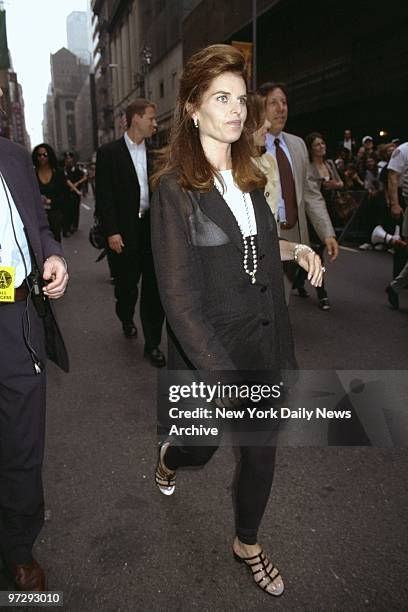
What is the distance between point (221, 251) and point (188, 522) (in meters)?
1.37

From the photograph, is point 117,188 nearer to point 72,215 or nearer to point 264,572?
point 264,572

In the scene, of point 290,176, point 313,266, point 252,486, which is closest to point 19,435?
point 252,486

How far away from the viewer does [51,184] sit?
7.60 metres

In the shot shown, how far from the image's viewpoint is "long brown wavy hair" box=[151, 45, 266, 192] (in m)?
1.94

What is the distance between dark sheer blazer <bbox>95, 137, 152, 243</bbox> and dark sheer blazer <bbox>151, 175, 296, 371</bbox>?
284 centimetres

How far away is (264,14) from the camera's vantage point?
21.0 meters

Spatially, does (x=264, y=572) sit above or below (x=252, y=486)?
below

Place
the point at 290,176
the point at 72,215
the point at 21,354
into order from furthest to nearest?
the point at 72,215
the point at 290,176
the point at 21,354

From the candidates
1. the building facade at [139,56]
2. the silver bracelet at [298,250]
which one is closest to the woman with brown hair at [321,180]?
the silver bracelet at [298,250]

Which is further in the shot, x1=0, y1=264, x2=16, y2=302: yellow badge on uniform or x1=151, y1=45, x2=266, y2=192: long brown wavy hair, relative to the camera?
x1=151, y1=45, x2=266, y2=192: long brown wavy hair

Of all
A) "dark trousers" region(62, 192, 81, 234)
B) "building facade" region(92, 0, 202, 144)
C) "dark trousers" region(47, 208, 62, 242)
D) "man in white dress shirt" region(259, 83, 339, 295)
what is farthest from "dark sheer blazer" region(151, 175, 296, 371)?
"building facade" region(92, 0, 202, 144)

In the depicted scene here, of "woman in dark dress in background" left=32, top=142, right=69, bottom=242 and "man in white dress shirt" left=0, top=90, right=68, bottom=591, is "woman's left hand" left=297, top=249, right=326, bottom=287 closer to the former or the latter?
"man in white dress shirt" left=0, top=90, right=68, bottom=591

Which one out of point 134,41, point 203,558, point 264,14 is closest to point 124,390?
point 203,558

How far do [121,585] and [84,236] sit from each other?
13.1 m
